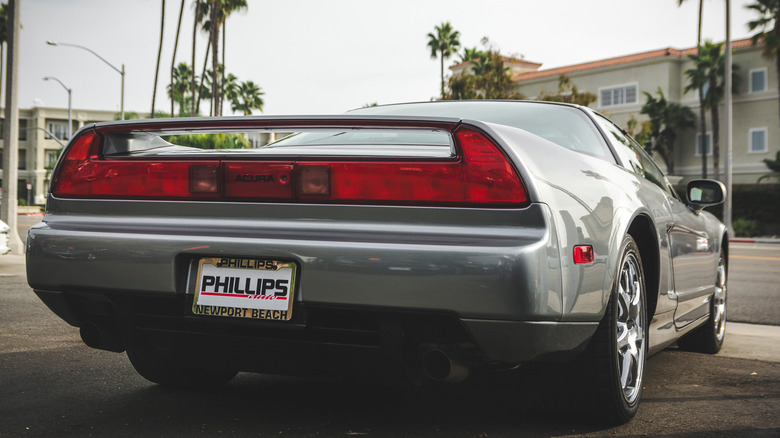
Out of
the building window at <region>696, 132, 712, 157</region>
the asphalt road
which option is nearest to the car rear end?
the asphalt road

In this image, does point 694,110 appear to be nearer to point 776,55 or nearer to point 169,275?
point 776,55

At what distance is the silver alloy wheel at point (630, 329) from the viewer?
309 centimetres

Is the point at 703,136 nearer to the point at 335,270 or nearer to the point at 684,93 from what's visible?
the point at 684,93

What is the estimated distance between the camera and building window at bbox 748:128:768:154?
3688cm

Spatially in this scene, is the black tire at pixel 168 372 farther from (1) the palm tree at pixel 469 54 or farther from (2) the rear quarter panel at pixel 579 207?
(1) the palm tree at pixel 469 54

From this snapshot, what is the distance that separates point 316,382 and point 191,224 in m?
1.34

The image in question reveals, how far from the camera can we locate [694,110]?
130ft

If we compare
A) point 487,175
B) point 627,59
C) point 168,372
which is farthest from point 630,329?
point 627,59

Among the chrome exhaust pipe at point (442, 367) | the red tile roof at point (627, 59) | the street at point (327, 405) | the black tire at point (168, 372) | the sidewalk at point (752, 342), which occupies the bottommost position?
the sidewalk at point (752, 342)

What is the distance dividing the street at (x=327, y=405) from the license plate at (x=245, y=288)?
521mm

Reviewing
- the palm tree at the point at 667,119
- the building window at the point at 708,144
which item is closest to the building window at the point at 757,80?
the palm tree at the point at 667,119

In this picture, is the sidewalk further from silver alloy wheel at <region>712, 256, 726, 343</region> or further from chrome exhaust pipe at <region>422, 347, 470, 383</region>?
chrome exhaust pipe at <region>422, 347, 470, 383</region>

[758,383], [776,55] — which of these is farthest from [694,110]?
[758,383]

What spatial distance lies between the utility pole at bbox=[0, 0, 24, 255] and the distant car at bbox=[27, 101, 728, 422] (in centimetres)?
1046
